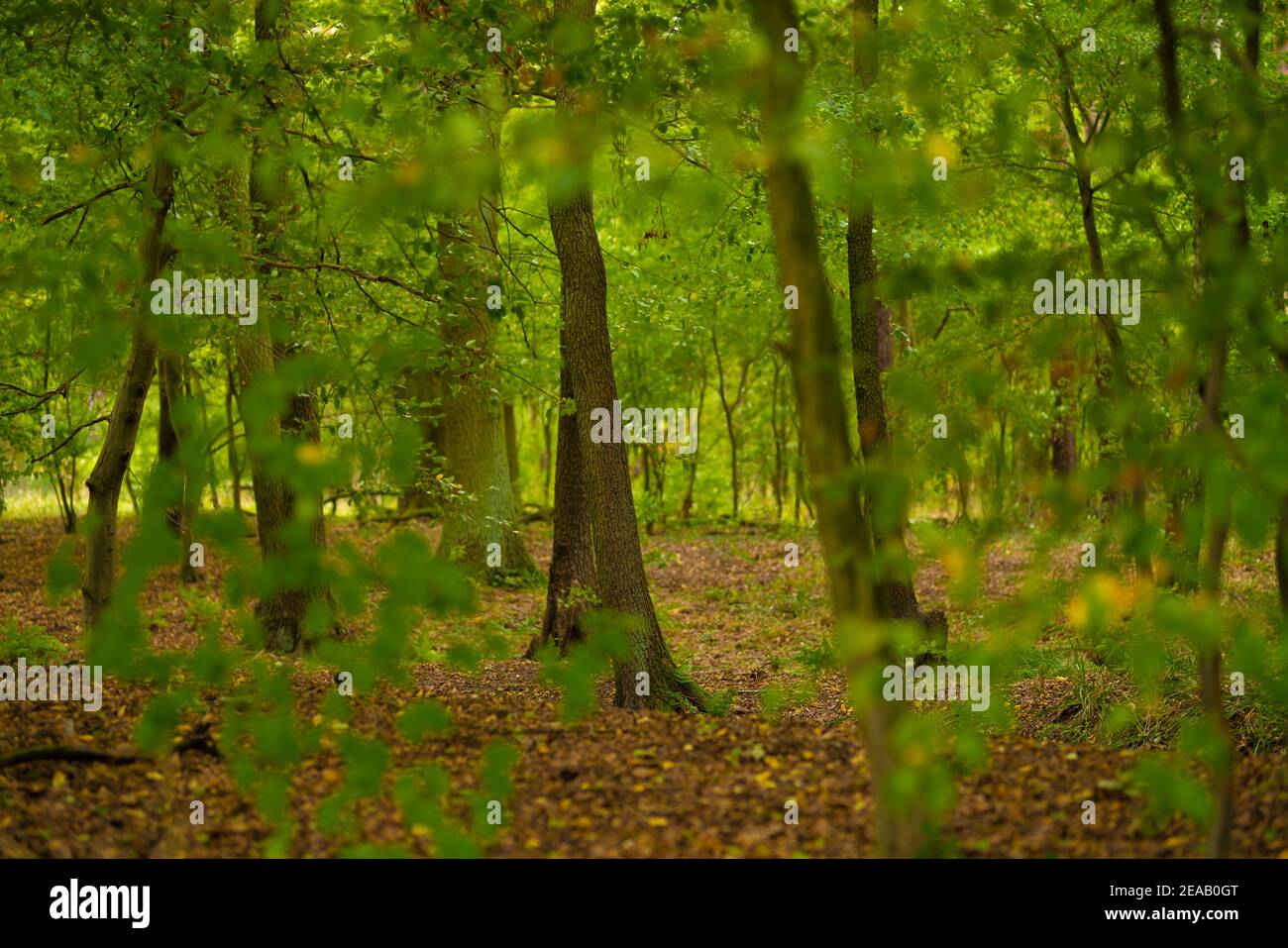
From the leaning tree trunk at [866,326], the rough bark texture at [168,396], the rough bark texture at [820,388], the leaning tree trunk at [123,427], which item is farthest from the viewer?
the rough bark texture at [168,396]

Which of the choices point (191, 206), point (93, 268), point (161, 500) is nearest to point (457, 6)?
point (191, 206)

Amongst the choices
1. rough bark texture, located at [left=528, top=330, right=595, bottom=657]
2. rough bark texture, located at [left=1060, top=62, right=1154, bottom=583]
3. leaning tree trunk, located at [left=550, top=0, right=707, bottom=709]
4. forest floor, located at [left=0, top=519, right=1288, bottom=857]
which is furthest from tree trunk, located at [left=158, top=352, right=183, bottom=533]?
rough bark texture, located at [left=1060, top=62, right=1154, bottom=583]

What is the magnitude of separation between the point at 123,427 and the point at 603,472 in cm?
329

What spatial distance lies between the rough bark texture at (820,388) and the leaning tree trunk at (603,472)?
453 cm

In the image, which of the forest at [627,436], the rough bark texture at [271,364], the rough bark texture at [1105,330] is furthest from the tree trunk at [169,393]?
the rough bark texture at [1105,330]

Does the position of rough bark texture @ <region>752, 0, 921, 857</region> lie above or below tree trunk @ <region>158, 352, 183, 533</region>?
below

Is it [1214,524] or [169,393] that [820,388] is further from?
[169,393]

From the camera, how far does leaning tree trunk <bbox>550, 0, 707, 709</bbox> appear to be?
827 cm

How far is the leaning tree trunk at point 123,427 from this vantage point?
7559mm

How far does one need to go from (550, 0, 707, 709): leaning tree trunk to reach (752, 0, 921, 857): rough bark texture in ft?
14.9

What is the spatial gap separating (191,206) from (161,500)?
231 inches

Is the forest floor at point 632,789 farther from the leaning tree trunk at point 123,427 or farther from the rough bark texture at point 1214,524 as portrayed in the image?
the leaning tree trunk at point 123,427

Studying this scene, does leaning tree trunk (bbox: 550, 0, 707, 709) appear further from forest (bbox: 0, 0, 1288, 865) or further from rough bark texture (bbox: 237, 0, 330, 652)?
rough bark texture (bbox: 237, 0, 330, 652)
